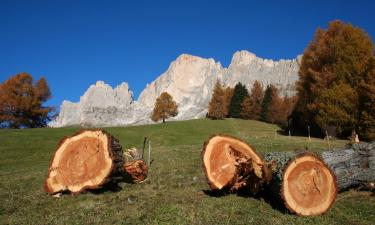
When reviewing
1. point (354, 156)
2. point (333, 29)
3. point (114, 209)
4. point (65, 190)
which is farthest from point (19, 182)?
point (333, 29)

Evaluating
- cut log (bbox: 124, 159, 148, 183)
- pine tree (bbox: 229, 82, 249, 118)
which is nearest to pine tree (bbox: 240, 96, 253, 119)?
pine tree (bbox: 229, 82, 249, 118)

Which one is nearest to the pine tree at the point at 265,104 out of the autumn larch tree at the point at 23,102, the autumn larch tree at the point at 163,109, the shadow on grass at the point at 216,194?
the autumn larch tree at the point at 163,109

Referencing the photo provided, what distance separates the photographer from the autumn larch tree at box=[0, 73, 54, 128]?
74562 mm

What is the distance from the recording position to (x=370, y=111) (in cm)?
4122

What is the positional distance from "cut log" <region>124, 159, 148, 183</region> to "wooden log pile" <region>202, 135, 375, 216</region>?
435cm

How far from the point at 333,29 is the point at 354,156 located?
128 feet

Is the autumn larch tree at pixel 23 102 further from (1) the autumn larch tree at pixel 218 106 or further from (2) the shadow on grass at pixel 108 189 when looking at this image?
(2) the shadow on grass at pixel 108 189

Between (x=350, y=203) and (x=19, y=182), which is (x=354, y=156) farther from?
(x=19, y=182)

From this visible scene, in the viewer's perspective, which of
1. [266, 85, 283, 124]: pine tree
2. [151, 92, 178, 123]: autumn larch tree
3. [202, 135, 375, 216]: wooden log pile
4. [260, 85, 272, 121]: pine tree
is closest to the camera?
[202, 135, 375, 216]: wooden log pile

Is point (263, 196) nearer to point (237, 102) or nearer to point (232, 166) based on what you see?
point (232, 166)

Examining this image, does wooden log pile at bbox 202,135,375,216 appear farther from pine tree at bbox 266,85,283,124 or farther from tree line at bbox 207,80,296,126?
pine tree at bbox 266,85,283,124

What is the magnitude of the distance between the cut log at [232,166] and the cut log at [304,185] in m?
0.68

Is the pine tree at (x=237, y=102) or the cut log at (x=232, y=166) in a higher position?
the pine tree at (x=237, y=102)

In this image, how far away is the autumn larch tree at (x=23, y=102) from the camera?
74562mm
